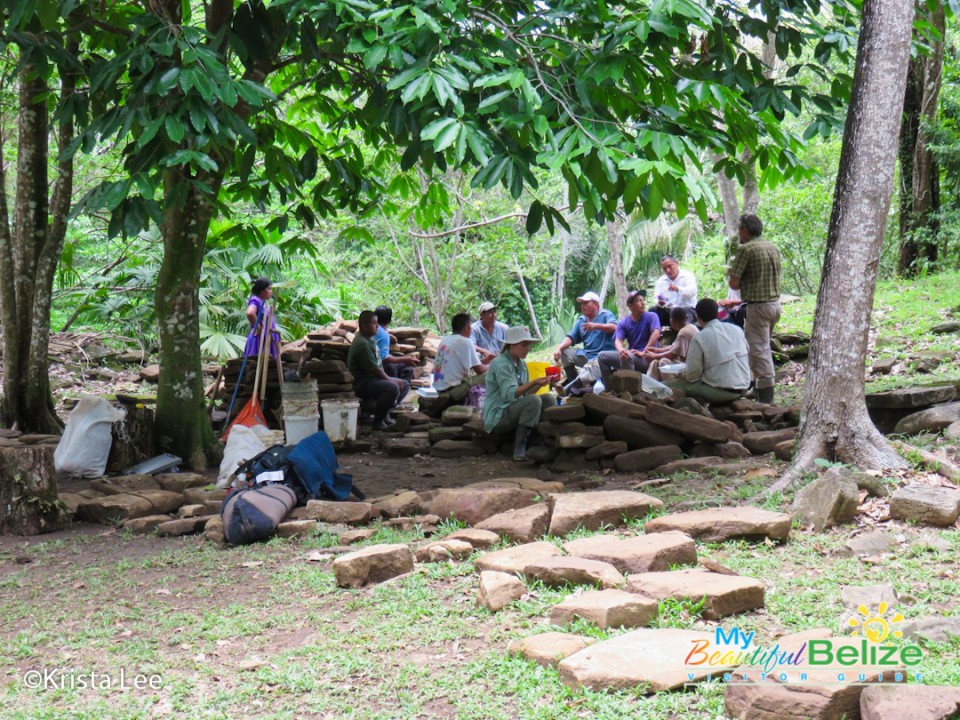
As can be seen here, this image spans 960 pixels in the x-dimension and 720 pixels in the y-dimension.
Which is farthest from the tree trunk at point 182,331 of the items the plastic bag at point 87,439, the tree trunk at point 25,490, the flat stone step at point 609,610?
the flat stone step at point 609,610

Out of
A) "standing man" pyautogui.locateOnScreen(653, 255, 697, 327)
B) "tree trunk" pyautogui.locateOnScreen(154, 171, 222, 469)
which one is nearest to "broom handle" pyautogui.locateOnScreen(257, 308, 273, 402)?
"tree trunk" pyautogui.locateOnScreen(154, 171, 222, 469)

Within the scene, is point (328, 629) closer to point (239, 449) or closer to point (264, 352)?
point (239, 449)

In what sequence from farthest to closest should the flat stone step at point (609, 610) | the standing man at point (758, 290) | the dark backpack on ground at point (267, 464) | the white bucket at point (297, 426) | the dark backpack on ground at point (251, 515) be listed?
the white bucket at point (297, 426)
the standing man at point (758, 290)
the dark backpack on ground at point (267, 464)
the dark backpack on ground at point (251, 515)
the flat stone step at point (609, 610)

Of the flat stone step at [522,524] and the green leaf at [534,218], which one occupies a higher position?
the green leaf at [534,218]

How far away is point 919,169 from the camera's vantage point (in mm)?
13727

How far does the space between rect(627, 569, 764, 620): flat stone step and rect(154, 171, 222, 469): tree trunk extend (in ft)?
18.3

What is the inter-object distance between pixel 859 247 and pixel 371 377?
6606mm

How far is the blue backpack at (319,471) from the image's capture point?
21.0 ft

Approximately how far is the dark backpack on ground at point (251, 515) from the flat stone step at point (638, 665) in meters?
2.95

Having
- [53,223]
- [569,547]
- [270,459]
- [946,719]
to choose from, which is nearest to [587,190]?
[569,547]

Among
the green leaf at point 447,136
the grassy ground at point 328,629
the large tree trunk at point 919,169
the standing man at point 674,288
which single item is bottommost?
the grassy ground at point 328,629

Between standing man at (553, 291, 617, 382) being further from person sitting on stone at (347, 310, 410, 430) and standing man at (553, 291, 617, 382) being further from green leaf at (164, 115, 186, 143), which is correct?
green leaf at (164, 115, 186, 143)

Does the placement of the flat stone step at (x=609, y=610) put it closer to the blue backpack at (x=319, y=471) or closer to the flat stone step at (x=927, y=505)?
the flat stone step at (x=927, y=505)

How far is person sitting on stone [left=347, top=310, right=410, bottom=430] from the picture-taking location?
10797mm
